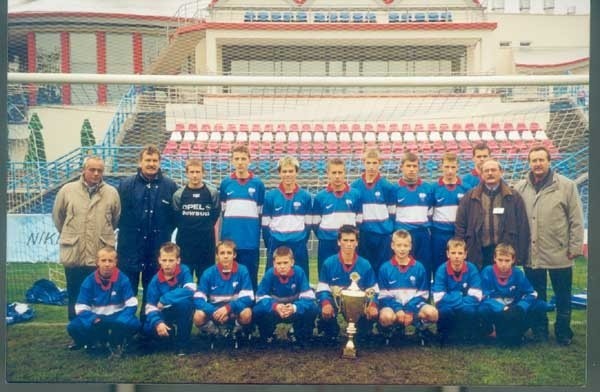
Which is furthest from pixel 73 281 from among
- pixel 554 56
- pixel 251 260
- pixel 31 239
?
pixel 554 56

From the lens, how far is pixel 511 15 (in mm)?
3873

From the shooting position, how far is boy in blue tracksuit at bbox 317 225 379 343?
Result: 390cm

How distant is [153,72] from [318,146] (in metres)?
0.94

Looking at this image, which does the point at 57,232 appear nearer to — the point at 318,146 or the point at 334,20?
the point at 318,146

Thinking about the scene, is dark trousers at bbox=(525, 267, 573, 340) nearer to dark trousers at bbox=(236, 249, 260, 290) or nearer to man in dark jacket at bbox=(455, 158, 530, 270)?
man in dark jacket at bbox=(455, 158, 530, 270)

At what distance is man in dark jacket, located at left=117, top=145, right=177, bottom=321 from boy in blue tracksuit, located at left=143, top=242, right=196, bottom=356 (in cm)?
4

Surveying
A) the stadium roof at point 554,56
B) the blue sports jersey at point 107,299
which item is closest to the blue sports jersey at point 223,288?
the blue sports jersey at point 107,299

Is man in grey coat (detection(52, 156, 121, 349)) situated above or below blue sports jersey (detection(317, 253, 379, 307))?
above

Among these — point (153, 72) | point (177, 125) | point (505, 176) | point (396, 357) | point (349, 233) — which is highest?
point (153, 72)

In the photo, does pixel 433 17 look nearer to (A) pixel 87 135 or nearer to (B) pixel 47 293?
(A) pixel 87 135

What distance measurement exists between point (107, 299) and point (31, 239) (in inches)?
20.1

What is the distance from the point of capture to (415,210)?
12.9 ft

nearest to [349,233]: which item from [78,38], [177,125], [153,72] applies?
[177,125]

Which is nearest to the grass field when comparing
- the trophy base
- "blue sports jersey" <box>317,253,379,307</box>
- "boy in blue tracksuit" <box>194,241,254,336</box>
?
the trophy base
